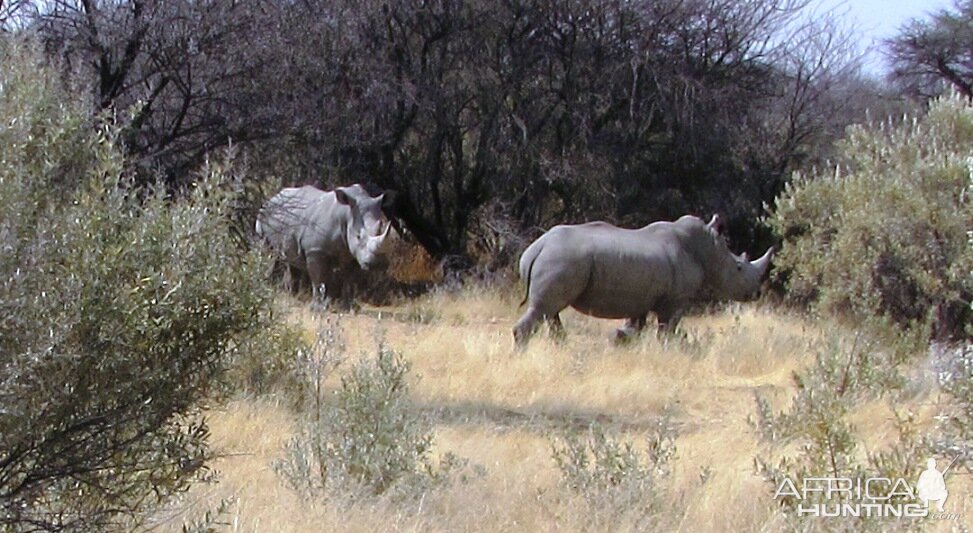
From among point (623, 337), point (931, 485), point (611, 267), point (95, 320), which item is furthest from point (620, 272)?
point (95, 320)

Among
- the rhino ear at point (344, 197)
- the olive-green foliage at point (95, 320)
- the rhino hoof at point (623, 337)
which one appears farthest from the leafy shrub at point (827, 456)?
the rhino ear at point (344, 197)

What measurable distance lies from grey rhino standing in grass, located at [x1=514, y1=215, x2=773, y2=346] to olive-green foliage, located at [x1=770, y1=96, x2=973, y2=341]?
1.22 metres

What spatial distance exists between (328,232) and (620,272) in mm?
4085

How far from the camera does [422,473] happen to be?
18.1 ft

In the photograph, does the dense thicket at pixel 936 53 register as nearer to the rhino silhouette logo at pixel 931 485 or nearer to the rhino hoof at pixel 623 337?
the rhino hoof at pixel 623 337

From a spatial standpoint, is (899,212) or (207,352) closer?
(207,352)

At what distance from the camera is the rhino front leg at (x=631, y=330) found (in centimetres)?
1083

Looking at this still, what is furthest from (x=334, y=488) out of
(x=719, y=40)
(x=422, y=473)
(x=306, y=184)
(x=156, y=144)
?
(x=719, y=40)

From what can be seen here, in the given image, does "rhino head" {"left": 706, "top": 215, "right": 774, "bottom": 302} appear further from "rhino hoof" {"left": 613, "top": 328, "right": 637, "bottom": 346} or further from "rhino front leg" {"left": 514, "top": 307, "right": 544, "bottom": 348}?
"rhino front leg" {"left": 514, "top": 307, "right": 544, "bottom": 348}

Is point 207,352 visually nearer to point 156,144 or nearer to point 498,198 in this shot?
point 156,144

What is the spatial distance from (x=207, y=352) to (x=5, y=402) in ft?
2.68

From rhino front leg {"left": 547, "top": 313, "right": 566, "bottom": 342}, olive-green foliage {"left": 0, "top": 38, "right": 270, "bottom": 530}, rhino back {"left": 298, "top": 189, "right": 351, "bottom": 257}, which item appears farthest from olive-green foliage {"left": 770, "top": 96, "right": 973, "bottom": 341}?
olive-green foliage {"left": 0, "top": 38, "right": 270, "bottom": 530}

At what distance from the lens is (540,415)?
7.82 m

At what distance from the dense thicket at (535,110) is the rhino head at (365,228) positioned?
125 centimetres
